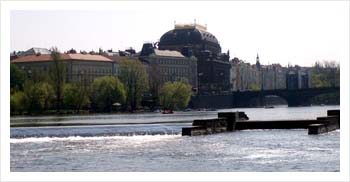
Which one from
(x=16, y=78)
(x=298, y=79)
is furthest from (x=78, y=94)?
(x=298, y=79)

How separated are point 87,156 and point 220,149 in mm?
3785

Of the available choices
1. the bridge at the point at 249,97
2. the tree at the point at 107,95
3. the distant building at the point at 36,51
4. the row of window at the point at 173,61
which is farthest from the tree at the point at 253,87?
the tree at the point at 107,95

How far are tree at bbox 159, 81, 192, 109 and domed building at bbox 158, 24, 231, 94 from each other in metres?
28.2

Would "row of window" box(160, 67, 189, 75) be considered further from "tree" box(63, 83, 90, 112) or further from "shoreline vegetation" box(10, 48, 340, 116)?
"tree" box(63, 83, 90, 112)

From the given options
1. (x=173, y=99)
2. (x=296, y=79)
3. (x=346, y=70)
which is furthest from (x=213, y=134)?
(x=296, y=79)

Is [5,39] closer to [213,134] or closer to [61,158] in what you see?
[61,158]

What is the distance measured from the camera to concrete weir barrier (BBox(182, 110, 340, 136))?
2703 centimetres

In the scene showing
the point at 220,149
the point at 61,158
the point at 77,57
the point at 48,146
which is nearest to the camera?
the point at 61,158

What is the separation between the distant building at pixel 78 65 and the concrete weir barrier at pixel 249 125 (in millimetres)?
42633

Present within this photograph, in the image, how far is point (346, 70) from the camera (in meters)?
12.8

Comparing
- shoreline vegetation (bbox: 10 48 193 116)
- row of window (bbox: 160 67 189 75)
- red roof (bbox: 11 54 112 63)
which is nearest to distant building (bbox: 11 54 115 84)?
red roof (bbox: 11 54 112 63)

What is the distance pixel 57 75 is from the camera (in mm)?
59094

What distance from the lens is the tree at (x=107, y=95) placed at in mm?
59938

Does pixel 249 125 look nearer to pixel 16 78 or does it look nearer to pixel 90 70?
pixel 16 78
